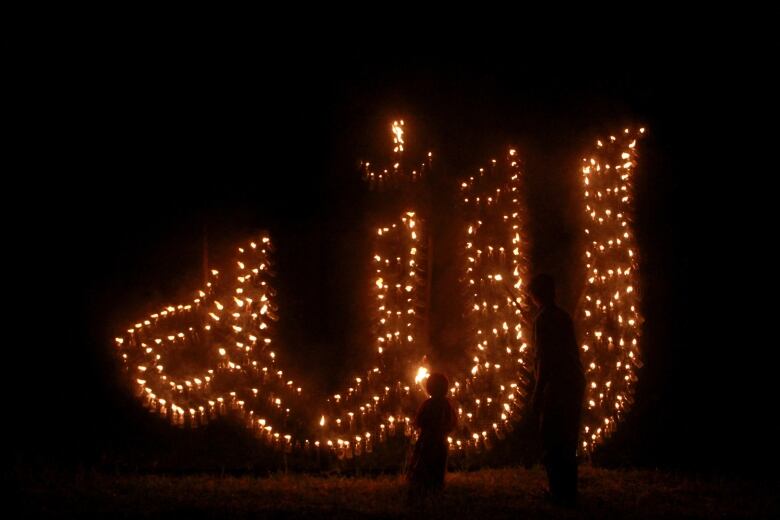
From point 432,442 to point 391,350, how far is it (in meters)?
1.45

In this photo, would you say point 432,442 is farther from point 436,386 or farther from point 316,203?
point 316,203

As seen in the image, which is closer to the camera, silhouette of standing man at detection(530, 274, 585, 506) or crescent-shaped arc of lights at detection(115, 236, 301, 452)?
silhouette of standing man at detection(530, 274, 585, 506)

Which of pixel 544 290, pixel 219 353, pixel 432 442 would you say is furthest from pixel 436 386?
pixel 219 353

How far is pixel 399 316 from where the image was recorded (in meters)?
8.00

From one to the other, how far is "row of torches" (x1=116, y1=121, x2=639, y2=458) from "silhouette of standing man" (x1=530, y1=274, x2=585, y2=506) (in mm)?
1653

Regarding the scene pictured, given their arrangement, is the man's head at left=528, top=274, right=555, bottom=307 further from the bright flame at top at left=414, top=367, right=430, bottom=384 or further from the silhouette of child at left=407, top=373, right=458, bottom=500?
the bright flame at top at left=414, top=367, right=430, bottom=384

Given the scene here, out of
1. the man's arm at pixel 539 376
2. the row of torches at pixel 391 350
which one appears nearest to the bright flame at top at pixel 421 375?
the row of torches at pixel 391 350

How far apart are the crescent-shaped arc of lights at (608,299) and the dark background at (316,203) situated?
0.84 feet

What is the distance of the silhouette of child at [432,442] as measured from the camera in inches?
261

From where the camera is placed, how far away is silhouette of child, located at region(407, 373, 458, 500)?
662 cm

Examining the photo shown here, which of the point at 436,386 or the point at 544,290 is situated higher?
the point at 544,290

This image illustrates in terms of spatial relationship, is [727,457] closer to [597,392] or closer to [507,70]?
[597,392]

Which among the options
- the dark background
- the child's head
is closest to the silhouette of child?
the child's head

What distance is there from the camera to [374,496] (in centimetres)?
661
